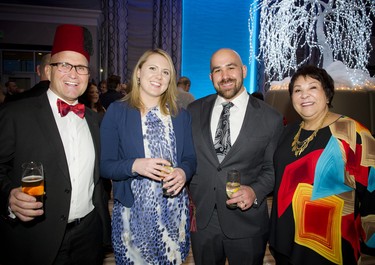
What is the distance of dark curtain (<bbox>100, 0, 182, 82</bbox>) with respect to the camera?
855 cm

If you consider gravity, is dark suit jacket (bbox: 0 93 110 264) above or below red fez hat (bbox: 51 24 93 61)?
below

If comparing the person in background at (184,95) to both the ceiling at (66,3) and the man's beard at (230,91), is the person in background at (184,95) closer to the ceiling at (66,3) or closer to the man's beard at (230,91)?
the ceiling at (66,3)

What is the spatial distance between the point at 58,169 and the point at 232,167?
3.61 feet

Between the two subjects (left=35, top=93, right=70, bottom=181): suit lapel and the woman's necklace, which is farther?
the woman's necklace

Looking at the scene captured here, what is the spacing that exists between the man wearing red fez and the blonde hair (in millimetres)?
293

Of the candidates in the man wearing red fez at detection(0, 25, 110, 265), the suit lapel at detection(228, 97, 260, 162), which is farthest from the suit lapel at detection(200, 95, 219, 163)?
the man wearing red fez at detection(0, 25, 110, 265)

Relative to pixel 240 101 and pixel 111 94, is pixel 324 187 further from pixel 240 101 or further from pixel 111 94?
pixel 111 94

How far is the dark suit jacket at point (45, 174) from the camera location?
147 centimetres

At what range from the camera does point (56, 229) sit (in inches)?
59.7

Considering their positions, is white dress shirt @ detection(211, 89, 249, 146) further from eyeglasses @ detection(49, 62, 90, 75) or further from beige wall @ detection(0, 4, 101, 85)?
beige wall @ detection(0, 4, 101, 85)

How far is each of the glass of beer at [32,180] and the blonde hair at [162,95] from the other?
692 mm

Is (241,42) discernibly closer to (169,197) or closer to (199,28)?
(199,28)

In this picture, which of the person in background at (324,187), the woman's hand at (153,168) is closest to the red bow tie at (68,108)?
the woman's hand at (153,168)

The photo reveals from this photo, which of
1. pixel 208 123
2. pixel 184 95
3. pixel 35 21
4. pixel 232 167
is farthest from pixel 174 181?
pixel 35 21
